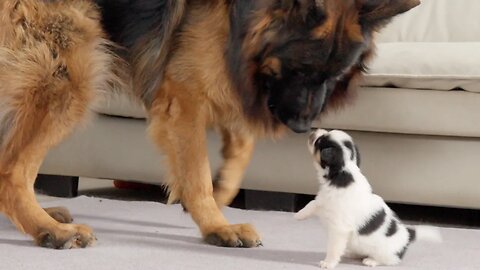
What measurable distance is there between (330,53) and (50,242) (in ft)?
3.73

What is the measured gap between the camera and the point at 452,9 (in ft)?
14.3

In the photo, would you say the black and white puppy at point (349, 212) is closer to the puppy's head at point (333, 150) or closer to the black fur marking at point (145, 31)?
the puppy's head at point (333, 150)

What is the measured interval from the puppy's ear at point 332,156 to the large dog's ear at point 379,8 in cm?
52

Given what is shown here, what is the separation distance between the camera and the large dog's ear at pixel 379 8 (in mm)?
2631

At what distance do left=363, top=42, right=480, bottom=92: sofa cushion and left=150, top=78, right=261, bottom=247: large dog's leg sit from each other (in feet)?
2.41

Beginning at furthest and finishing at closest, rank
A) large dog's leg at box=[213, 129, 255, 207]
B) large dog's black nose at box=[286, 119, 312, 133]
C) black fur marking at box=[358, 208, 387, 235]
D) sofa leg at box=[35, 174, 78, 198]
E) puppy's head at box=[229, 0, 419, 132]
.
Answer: sofa leg at box=[35, 174, 78, 198] → large dog's leg at box=[213, 129, 255, 207] → large dog's black nose at box=[286, 119, 312, 133] → puppy's head at box=[229, 0, 419, 132] → black fur marking at box=[358, 208, 387, 235]

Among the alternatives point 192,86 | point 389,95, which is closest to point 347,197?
point 192,86

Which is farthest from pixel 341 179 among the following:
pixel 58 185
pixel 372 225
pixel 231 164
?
pixel 58 185

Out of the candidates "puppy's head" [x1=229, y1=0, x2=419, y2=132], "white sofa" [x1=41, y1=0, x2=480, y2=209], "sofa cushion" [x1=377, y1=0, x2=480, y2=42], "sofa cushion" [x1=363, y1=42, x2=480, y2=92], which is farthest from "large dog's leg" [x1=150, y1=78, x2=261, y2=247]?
"sofa cushion" [x1=377, y1=0, x2=480, y2=42]

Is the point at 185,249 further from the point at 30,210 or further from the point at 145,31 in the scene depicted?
the point at 145,31

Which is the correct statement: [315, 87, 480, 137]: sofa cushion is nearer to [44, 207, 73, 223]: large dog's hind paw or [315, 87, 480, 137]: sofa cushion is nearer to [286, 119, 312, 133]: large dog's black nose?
[286, 119, 312, 133]: large dog's black nose

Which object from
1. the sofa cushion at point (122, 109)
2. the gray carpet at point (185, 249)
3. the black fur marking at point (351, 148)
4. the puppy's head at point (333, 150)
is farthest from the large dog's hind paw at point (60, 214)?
the black fur marking at point (351, 148)

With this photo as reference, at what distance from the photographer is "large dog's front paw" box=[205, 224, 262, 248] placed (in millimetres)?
2701

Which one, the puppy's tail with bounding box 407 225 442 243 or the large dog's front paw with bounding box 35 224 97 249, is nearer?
the puppy's tail with bounding box 407 225 442 243
